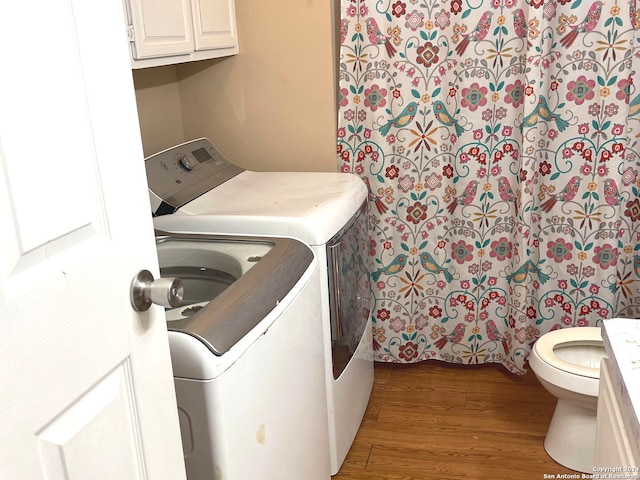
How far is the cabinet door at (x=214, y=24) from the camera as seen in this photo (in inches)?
84.4

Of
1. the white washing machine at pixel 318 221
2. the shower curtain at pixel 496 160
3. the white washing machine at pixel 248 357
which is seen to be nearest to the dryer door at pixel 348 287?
the white washing machine at pixel 318 221

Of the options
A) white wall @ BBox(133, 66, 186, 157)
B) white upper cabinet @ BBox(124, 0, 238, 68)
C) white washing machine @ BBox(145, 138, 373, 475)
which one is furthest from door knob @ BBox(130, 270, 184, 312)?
white wall @ BBox(133, 66, 186, 157)

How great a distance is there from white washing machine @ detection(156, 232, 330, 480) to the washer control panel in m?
0.24

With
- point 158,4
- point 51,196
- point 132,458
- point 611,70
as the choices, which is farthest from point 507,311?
point 51,196

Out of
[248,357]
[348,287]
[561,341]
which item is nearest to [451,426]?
[561,341]

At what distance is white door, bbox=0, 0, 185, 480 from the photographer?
0.69 metres

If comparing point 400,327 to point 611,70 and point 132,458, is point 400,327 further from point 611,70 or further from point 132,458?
point 132,458

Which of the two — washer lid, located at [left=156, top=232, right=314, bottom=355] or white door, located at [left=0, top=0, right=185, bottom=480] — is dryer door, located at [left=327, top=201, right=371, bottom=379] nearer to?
washer lid, located at [left=156, top=232, right=314, bottom=355]

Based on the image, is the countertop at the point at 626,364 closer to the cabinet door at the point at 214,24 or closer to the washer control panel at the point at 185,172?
the washer control panel at the point at 185,172

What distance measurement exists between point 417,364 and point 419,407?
1.08 ft

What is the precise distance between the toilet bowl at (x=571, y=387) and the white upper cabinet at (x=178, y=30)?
1.54 meters

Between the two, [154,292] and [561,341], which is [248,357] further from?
[561,341]

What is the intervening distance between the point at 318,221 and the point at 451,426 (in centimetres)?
102

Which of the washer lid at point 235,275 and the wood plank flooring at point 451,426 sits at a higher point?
the washer lid at point 235,275
